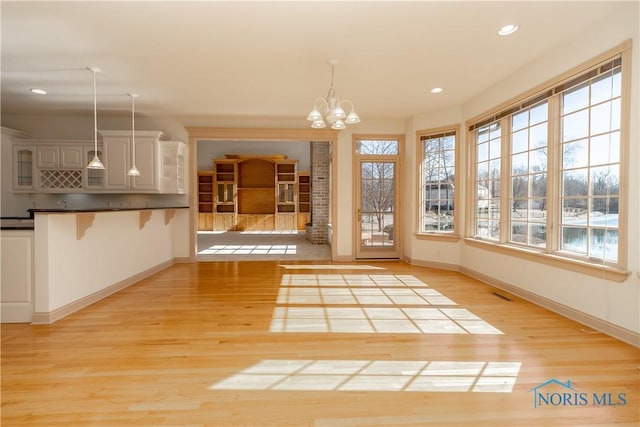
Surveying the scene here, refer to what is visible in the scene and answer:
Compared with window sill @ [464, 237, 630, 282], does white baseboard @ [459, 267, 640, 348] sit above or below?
below

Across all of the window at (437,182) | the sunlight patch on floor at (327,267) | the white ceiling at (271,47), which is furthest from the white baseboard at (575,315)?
the white ceiling at (271,47)

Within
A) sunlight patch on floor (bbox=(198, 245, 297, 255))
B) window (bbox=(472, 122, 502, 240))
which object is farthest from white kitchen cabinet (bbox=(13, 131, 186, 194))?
window (bbox=(472, 122, 502, 240))

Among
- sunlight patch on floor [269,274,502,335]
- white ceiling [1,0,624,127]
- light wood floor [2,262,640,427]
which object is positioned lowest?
light wood floor [2,262,640,427]

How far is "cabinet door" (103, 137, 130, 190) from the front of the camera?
5949 millimetres

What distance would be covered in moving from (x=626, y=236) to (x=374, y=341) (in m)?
2.31

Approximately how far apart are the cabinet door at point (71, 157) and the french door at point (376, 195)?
511 centimetres

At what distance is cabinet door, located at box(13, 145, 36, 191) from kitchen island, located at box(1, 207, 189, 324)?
8.69ft

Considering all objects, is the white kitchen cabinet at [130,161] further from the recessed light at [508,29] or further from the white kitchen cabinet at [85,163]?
the recessed light at [508,29]

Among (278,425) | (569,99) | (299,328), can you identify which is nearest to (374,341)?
(299,328)

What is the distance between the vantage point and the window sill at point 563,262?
114 inches

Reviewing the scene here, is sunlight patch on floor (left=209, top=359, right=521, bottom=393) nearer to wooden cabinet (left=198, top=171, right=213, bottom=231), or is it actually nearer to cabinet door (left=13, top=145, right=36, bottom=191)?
cabinet door (left=13, top=145, right=36, bottom=191)

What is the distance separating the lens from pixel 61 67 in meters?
4.06

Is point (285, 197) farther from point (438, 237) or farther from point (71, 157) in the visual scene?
point (438, 237)

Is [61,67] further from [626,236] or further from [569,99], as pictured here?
[626,236]
